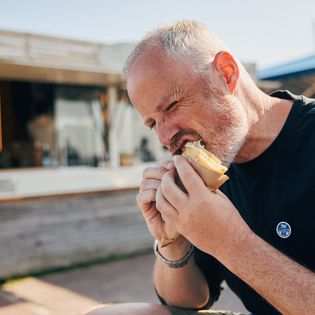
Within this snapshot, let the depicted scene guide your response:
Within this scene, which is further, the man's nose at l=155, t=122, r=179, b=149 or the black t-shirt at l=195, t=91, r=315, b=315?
the man's nose at l=155, t=122, r=179, b=149

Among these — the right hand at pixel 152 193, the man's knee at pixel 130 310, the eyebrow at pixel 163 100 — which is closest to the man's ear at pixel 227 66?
the eyebrow at pixel 163 100

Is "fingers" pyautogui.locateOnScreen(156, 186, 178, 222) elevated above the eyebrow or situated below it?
below

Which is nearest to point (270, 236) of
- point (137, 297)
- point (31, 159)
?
point (137, 297)

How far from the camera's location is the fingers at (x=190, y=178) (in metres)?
1.49

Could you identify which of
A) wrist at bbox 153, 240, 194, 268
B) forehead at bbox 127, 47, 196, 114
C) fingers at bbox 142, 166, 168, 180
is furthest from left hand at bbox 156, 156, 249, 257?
wrist at bbox 153, 240, 194, 268

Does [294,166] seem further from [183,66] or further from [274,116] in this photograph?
[183,66]

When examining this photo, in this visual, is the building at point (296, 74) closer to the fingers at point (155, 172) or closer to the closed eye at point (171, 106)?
the closed eye at point (171, 106)

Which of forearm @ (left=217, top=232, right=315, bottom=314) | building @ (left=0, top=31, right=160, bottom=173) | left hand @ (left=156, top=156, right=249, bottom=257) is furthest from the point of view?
building @ (left=0, top=31, right=160, bottom=173)

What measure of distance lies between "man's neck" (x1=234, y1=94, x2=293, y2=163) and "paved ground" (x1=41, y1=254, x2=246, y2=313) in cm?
327

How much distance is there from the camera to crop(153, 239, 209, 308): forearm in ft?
6.56

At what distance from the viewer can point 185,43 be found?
6.07 ft

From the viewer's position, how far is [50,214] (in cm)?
653

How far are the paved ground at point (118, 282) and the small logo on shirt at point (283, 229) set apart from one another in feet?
10.7

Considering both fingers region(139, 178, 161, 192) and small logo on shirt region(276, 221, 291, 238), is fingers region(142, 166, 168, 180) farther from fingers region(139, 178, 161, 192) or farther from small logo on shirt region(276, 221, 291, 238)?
small logo on shirt region(276, 221, 291, 238)
